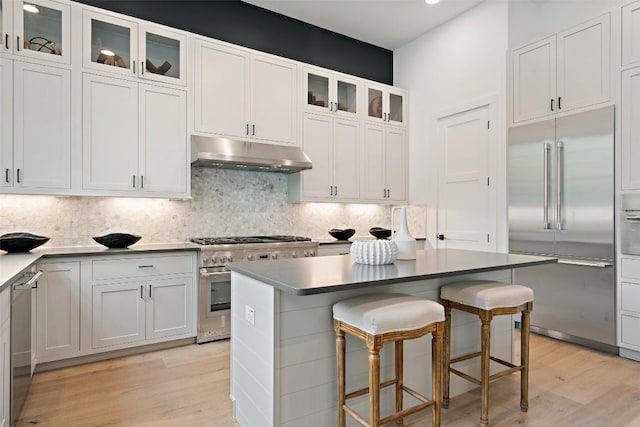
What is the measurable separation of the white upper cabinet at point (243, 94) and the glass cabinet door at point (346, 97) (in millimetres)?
619

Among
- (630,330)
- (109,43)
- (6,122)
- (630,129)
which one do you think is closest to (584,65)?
(630,129)

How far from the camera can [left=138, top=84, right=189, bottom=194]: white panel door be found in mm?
Answer: 3445

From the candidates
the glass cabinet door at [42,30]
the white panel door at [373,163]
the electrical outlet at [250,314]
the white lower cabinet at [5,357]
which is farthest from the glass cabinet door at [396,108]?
the white lower cabinet at [5,357]

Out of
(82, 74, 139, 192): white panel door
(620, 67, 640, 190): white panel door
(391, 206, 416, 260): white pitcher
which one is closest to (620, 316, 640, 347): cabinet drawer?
(620, 67, 640, 190): white panel door

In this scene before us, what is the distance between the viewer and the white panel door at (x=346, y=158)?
4.60m

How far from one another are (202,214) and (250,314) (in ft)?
7.39

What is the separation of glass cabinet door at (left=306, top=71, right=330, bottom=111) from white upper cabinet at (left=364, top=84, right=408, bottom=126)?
61cm

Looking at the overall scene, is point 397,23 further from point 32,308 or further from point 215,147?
point 32,308

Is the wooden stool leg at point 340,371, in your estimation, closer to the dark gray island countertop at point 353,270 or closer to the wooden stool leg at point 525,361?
the dark gray island countertop at point 353,270

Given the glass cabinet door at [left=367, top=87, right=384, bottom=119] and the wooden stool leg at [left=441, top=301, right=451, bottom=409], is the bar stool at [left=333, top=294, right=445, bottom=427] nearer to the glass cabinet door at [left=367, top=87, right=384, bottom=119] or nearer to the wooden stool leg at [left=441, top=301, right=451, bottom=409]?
the wooden stool leg at [left=441, top=301, right=451, bottom=409]

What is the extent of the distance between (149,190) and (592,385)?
3.85 m

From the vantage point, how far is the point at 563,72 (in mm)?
3547

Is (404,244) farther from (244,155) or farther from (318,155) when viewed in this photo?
(318,155)

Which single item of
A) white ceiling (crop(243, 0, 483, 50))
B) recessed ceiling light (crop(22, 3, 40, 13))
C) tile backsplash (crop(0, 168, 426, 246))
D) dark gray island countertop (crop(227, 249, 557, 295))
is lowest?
dark gray island countertop (crop(227, 249, 557, 295))
